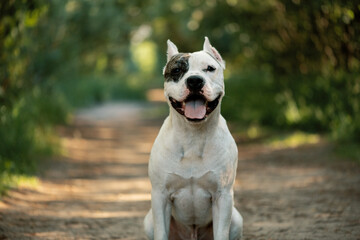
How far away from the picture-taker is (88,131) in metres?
16.7

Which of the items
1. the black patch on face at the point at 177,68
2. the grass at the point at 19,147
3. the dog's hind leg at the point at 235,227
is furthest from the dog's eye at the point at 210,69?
the grass at the point at 19,147

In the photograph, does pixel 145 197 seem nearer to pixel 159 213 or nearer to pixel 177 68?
pixel 159 213

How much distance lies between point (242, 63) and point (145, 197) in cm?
Answer: 1279

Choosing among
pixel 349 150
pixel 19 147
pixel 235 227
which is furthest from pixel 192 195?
pixel 349 150

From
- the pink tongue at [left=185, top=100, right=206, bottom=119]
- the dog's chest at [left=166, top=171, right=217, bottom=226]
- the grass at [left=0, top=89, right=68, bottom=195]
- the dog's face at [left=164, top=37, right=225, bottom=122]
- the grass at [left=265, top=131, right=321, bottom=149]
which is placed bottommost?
the grass at [left=265, top=131, right=321, bottom=149]

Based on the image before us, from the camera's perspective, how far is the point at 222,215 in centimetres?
401

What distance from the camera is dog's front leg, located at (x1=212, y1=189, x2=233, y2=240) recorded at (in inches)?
158

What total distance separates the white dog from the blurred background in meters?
3.80

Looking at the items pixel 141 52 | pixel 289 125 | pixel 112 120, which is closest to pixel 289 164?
pixel 289 125

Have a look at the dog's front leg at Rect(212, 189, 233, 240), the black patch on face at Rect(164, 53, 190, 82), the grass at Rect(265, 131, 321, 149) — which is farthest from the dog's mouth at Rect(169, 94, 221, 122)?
the grass at Rect(265, 131, 321, 149)

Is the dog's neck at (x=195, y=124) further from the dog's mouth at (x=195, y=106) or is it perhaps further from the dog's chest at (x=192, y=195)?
the dog's chest at (x=192, y=195)

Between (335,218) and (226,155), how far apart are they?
2.17 meters

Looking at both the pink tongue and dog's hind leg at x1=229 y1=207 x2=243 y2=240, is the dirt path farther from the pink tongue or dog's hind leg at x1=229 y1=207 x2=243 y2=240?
the pink tongue

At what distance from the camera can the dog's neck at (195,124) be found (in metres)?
4.10
